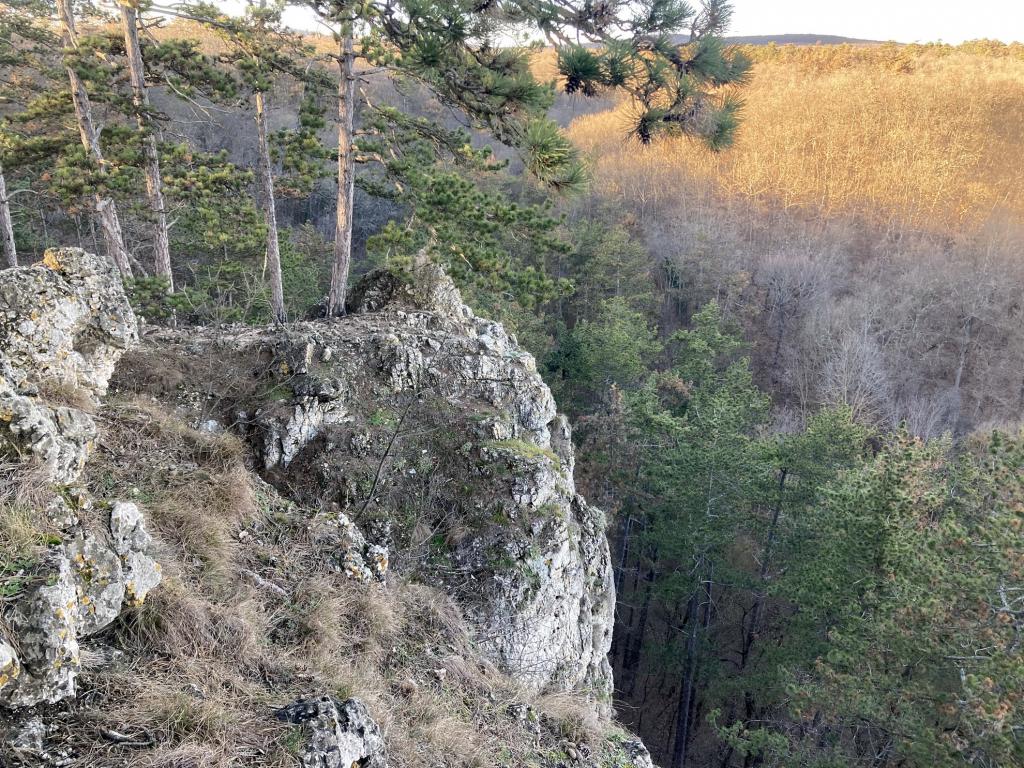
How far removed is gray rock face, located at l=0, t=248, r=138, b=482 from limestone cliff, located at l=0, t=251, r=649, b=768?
0.02 metres

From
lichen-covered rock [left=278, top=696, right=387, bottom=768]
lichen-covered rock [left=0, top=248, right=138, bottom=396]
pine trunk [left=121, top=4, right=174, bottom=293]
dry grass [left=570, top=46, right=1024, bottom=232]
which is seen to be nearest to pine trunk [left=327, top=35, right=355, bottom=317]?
pine trunk [left=121, top=4, right=174, bottom=293]

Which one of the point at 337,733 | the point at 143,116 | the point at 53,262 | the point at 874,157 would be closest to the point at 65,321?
the point at 53,262

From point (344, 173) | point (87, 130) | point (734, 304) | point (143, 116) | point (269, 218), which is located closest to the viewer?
point (143, 116)

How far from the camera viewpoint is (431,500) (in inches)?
240

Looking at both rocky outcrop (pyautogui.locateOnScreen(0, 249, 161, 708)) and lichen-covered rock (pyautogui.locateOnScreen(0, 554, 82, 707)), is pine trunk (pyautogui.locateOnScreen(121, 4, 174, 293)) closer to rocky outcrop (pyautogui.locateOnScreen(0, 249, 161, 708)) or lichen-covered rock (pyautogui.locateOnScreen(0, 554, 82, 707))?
rocky outcrop (pyautogui.locateOnScreen(0, 249, 161, 708))

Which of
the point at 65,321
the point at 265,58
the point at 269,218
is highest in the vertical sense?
the point at 265,58

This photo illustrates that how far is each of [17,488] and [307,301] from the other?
1430 cm

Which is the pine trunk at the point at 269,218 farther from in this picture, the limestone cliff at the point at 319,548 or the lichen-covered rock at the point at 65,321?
the lichen-covered rock at the point at 65,321

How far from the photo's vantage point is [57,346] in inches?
183

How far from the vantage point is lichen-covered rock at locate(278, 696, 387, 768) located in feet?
9.16

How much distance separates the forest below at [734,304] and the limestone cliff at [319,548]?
2371mm

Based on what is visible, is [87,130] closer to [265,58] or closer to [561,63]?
[265,58]

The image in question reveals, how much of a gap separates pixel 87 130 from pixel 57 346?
517cm

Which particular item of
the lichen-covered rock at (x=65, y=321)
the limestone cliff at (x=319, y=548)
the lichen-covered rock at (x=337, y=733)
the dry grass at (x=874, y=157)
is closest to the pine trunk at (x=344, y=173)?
the limestone cliff at (x=319, y=548)
